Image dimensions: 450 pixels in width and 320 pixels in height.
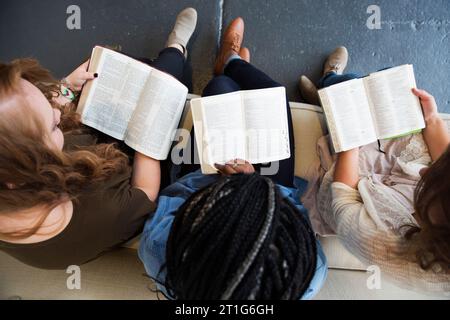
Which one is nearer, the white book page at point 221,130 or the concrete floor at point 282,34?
the white book page at point 221,130

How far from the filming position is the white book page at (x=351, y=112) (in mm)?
794

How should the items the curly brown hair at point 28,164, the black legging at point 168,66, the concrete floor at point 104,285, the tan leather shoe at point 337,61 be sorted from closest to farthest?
1. the curly brown hair at point 28,164
2. the concrete floor at point 104,285
3. the black legging at point 168,66
4. the tan leather shoe at point 337,61

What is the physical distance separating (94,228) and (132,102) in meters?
0.34

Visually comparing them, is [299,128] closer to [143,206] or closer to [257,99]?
[257,99]

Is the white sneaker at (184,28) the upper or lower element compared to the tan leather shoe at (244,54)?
upper

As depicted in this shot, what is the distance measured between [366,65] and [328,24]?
19cm

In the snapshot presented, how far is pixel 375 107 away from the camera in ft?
2.68

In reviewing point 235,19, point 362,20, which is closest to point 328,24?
point 362,20

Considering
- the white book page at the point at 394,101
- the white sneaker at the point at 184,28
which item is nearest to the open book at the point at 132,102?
the white sneaker at the point at 184,28

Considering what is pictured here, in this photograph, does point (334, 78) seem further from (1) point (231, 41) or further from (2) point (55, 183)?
(2) point (55, 183)

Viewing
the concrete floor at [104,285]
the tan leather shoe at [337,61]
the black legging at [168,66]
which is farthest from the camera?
the tan leather shoe at [337,61]

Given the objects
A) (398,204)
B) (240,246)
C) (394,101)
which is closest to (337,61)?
(394,101)

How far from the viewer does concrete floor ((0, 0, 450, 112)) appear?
3.66 ft

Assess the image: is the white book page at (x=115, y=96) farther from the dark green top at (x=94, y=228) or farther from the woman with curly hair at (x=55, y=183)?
the dark green top at (x=94, y=228)
